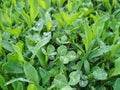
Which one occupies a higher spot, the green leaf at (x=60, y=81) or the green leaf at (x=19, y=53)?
the green leaf at (x=19, y=53)

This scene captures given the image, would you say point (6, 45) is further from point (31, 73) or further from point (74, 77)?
point (74, 77)

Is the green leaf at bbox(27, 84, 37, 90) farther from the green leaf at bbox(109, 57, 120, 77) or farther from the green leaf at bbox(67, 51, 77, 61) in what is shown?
the green leaf at bbox(109, 57, 120, 77)

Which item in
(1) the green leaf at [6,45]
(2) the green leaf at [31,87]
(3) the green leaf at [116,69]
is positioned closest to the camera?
(2) the green leaf at [31,87]

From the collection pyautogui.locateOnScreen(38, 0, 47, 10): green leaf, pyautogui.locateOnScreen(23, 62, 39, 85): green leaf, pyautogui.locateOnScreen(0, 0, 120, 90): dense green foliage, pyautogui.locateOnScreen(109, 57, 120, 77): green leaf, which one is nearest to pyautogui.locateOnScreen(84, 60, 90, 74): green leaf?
pyautogui.locateOnScreen(0, 0, 120, 90): dense green foliage

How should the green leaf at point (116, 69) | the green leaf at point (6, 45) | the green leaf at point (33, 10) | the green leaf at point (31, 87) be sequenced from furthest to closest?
1. the green leaf at point (33, 10)
2. the green leaf at point (6, 45)
3. the green leaf at point (116, 69)
4. the green leaf at point (31, 87)

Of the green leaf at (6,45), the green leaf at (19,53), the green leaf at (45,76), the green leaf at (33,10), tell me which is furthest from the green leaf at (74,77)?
the green leaf at (33,10)

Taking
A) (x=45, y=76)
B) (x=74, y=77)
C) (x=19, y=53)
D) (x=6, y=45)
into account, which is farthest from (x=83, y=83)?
(x=6, y=45)

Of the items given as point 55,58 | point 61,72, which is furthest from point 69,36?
point 61,72

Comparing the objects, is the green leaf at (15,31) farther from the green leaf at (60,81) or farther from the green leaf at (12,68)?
the green leaf at (60,81)
